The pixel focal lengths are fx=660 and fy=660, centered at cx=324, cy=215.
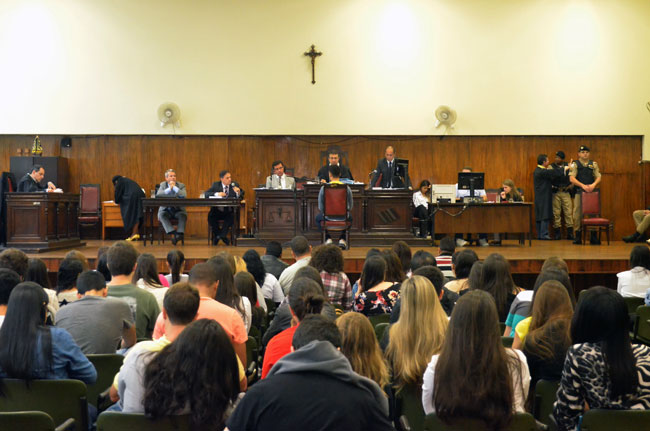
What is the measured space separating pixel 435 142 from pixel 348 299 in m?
8.74

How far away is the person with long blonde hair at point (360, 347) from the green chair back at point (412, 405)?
283 millimetres

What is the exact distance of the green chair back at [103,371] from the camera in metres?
3.24

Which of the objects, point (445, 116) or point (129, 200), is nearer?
point (129, 200)

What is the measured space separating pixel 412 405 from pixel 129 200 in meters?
9.72

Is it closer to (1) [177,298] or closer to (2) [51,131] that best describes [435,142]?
(2) [51,131]

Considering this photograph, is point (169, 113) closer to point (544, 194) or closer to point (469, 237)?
point (469, 237)

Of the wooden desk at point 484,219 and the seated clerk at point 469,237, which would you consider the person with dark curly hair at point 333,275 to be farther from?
the seated clerk at point 469,237

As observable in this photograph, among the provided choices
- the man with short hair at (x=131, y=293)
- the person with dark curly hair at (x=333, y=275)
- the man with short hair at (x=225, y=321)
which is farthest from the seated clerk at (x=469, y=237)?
the man with short hair at (x=225, y=321)

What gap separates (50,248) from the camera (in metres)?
9.94

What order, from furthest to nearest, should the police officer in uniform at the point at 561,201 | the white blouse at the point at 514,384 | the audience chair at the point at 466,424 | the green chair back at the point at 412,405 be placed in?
the police officer in uniform at the point at 561,201, the green chair back at the point at 412,405, the white blouse at the point at 514,384, the audience chair at the point at 466,424

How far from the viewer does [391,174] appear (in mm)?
11320

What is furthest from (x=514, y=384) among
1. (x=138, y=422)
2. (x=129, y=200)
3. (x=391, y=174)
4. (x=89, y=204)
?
(x=89, y=204)

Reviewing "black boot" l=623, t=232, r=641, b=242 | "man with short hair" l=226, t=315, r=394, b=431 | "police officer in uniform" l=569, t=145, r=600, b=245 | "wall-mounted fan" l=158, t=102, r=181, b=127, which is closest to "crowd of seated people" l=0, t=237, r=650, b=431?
"man with short hair" l=226, t=315, r=394, b=431

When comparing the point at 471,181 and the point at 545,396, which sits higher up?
the point at 471,181
